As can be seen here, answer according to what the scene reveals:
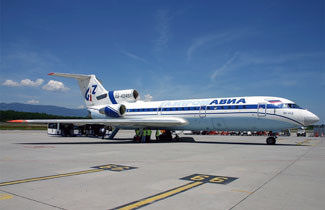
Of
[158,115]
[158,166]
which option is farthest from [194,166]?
[158,115]

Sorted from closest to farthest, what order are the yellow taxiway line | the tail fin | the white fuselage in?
the yellow taxiway line, the white fuselage, the tail fin

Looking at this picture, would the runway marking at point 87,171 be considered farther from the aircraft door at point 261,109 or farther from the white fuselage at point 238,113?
the aircraft door at point 261,109

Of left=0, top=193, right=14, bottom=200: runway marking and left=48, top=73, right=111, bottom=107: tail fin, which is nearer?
Answer: left=0, top=193, right=14, bottom=200: runway marking

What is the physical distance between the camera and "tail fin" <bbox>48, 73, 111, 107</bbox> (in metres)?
28.5

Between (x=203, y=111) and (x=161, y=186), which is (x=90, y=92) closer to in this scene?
(x=203, y=111)

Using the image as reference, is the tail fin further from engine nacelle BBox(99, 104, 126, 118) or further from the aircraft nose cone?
the aircraft nose cone

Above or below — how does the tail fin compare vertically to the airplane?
above

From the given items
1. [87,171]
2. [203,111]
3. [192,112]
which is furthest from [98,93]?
[87,171]

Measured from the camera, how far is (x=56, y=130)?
34500mm

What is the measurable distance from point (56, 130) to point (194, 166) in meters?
29.9

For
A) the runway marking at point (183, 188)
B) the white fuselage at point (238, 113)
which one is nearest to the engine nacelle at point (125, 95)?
the white fuselage at point (238, 113)

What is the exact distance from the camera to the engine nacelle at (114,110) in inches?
1038

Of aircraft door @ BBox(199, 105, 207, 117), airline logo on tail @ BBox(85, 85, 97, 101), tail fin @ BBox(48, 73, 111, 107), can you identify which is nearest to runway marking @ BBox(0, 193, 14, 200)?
aircraft door @ BBox(199, 105, 207, 117)

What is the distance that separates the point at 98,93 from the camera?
2862cm
